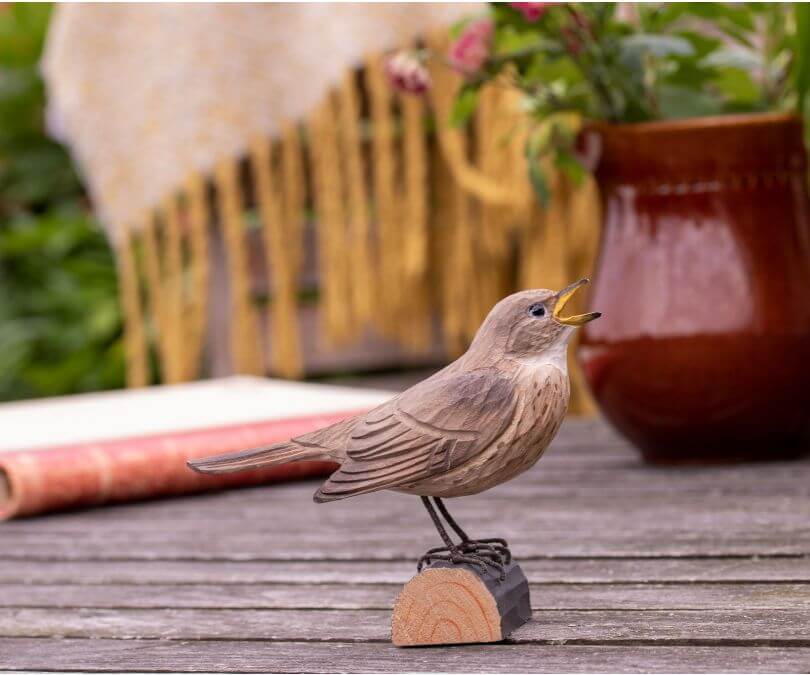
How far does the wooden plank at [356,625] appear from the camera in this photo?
2.86 ft

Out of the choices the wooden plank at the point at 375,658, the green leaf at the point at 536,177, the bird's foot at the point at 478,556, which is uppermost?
the green leaf at the point at 536,177

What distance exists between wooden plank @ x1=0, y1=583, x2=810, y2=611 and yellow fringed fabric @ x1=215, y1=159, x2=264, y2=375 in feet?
5.24

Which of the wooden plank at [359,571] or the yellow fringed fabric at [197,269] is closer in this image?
the wooden plank at [359,571]

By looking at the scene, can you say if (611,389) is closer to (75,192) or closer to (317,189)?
(317,189)

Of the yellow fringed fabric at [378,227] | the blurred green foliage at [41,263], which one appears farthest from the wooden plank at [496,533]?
the blurred green foliage at [41,263]

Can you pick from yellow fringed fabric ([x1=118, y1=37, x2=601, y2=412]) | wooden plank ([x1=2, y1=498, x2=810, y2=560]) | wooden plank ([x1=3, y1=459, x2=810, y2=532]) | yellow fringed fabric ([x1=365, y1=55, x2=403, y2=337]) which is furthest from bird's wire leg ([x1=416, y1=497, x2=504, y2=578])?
yellow fringed fabric ([x1=365, y1=55, x2=403, y2=337])

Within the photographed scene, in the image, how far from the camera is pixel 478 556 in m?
0.94

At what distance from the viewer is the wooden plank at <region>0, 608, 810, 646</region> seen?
A: 872mm

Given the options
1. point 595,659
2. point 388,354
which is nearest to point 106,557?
point 595,659

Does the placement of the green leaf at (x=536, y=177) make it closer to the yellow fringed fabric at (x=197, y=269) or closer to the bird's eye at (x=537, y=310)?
the bird's eye at (x=537, y=310)

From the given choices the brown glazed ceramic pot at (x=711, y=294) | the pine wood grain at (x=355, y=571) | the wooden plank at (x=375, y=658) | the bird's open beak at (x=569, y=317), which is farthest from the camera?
the brown glazed ceramic pot at (x=711, y=294)

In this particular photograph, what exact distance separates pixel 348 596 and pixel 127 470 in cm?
62

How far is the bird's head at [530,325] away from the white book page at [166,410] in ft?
2.86

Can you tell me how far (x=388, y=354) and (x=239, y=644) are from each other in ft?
8.19
